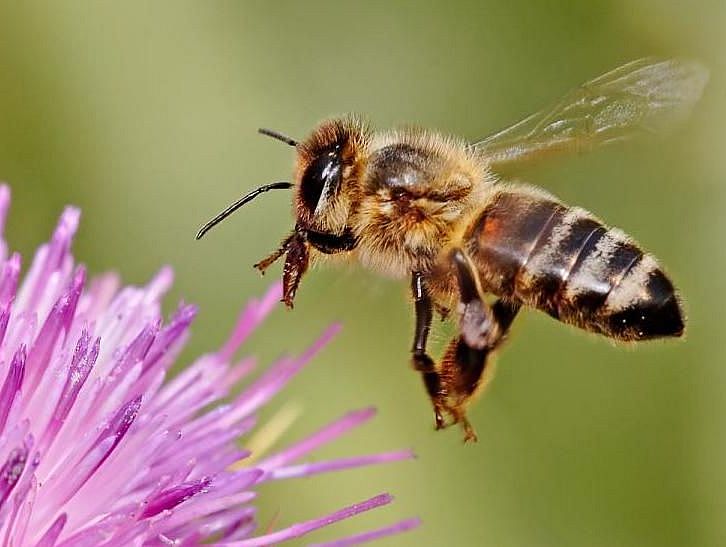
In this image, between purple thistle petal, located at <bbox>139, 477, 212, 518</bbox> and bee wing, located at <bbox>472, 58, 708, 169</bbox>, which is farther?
bee wing, located at <bbox>472, 58, 708, 169</bbox>

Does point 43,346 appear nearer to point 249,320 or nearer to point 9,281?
point 9,281

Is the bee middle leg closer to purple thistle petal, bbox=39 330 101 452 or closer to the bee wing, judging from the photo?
A: the bee wing

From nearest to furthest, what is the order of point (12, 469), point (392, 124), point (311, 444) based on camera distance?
1. point (12, 469)
2. point (311, 444)
3. point (392, 124)

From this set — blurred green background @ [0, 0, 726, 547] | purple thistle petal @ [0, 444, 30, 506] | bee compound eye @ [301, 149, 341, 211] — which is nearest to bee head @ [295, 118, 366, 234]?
bee compound eye @ [301, 149, 341, 211]

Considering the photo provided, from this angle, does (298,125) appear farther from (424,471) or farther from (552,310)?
(552,310)

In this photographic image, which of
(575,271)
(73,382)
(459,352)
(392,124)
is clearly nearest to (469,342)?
(459,352)

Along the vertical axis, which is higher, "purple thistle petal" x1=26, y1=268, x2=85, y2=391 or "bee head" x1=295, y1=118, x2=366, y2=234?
"bee head" x1=295, y1=118, x2=366, y2=234
